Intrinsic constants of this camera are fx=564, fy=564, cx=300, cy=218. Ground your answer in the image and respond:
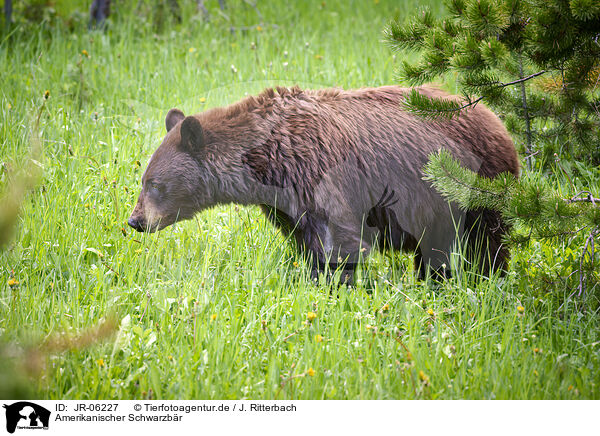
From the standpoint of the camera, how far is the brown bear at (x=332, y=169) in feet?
12.7

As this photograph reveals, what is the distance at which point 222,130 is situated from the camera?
4027 mm

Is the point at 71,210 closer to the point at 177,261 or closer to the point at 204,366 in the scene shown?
the point at 177,261

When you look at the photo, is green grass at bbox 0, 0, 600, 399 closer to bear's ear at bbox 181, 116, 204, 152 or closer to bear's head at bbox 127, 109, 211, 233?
bear's head at bbox 127, 109, 211, 233

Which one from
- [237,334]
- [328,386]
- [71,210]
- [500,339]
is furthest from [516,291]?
[71,210]

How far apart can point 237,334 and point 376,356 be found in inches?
31.2

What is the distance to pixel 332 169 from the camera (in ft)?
12.7

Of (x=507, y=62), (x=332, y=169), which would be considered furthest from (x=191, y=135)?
(x=507, y=62)

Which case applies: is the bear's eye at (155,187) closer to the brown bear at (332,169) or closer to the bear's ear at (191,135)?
the brown bear at (332,169)

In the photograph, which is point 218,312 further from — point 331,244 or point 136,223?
point 136,223

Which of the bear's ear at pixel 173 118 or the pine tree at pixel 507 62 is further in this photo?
the bear's ear at pixel 173 118
